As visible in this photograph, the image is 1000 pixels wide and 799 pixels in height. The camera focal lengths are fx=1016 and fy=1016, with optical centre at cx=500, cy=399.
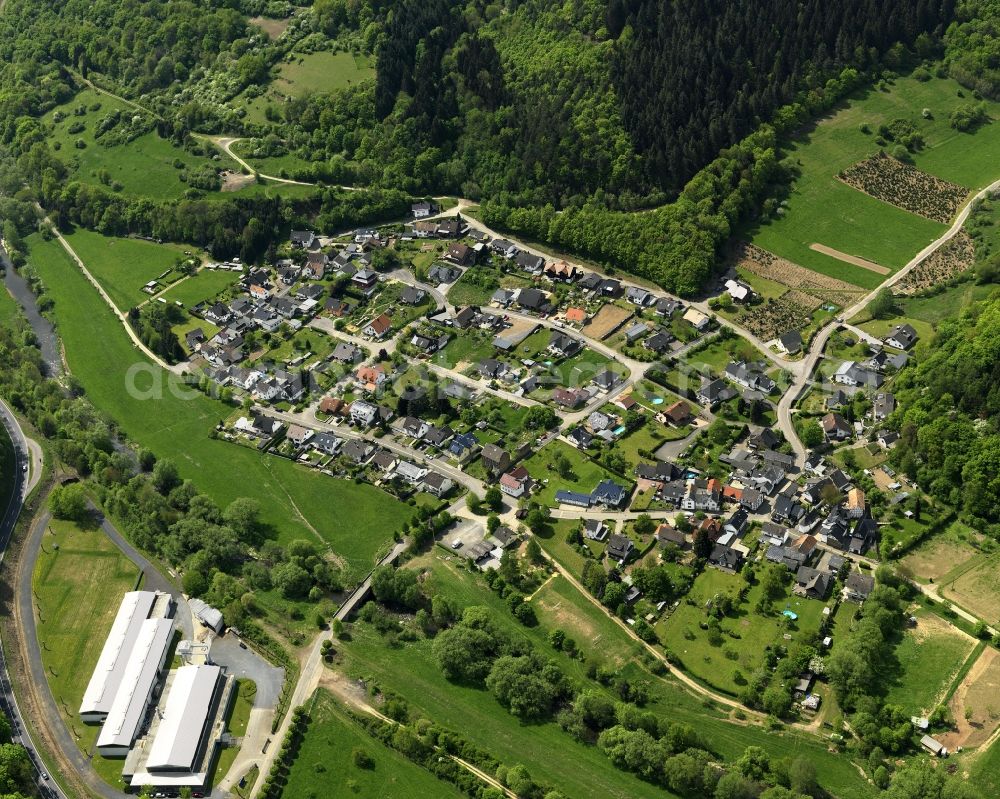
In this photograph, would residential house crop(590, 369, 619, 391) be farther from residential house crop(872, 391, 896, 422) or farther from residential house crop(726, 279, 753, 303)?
residential house crop(872, 391, 896, 422)

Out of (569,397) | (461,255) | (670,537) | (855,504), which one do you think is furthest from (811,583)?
(461,255)

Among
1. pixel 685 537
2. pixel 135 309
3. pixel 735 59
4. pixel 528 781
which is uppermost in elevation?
pixel 735 59

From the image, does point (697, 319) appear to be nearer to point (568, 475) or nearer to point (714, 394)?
point (714, 394)

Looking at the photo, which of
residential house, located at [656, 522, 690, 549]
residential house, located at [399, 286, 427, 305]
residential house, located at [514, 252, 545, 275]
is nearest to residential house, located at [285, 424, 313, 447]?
residential house, located at [399, 286, 427, 305]

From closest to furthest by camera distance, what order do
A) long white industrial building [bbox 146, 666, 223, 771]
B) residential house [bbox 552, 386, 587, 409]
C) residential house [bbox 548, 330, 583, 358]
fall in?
long white industrial building [bbox 146, 666, 223, 771], residential house [bbox 552, 386, 587, 409], residential house [bbox 548, 330, 583, 358]

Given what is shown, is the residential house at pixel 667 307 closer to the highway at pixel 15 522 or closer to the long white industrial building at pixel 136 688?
the long white industrial building at pixel 136 688

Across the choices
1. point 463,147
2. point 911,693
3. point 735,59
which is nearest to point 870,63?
point 735,59

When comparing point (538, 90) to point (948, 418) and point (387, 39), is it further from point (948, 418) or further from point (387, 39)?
point (948, 418)
